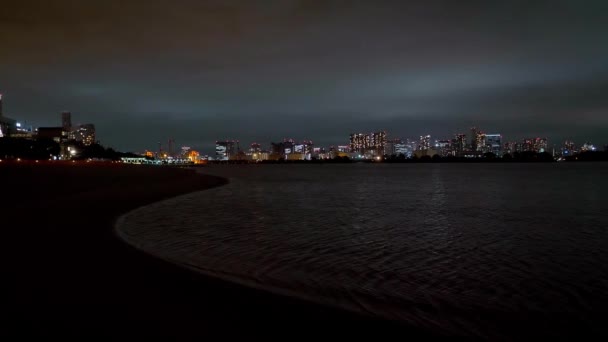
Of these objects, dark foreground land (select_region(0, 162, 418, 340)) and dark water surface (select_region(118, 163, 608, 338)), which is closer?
dark foreground land (select_region(0, 162, 418, 340))

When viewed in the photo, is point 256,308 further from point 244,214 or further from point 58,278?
point 244,214

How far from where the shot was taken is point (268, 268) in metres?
7.62

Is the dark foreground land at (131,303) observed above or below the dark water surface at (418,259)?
above

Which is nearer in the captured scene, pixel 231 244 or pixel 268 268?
pixel 268 268

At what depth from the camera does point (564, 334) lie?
4789 mm

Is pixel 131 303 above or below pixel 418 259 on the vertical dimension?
above

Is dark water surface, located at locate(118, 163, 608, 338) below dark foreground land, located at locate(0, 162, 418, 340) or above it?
below

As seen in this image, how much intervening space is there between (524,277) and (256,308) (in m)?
5.15

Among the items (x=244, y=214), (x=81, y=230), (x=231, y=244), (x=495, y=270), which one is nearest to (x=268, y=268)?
(x=231, y=244)

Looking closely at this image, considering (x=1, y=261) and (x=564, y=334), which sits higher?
(x=1, y=261)

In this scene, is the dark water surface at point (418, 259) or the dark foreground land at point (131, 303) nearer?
the dark foreground land at point (131, 303)

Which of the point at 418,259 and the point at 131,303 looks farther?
the point at 418,259

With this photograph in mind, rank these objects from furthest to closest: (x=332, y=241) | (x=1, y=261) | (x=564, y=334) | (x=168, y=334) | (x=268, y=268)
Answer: (x=332, y=241) → (x=268, y=268) → (x=1, y=261) → (x=564, y=334) → (x=168, y=334)

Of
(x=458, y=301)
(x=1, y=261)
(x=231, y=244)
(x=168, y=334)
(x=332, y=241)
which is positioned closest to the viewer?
(x=168, y=334)
